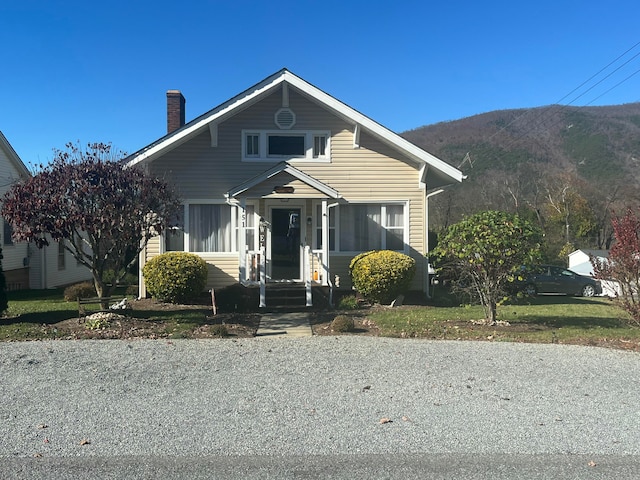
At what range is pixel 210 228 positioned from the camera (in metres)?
14.8

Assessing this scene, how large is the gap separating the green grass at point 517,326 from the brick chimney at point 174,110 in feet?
30.8

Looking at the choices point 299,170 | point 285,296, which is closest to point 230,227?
point 299,170

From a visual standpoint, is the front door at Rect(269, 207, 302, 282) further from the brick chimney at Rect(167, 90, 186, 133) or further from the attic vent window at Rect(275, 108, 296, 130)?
the brick chimney at Rect(167, 90, 186, 133)

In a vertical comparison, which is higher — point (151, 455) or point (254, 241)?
point (254, 241)

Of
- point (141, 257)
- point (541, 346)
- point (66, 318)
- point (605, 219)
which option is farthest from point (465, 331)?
point (605, 219)

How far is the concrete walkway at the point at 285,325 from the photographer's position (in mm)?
9914

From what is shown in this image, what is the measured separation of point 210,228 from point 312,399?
9657 millimetres

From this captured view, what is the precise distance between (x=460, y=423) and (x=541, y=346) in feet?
14.0

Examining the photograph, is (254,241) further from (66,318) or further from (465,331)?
(465,331)

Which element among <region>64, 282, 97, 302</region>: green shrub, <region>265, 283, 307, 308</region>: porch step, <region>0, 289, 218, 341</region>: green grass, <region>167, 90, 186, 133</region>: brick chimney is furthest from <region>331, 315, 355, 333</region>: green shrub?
<region>167, 90, 186, 133</region>: brick chimney

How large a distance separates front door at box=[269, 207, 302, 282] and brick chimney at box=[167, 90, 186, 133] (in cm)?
495

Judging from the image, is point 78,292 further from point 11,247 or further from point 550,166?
point 550,166

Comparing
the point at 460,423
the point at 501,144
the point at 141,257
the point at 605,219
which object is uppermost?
the point at 501,144

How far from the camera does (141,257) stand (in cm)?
1480
